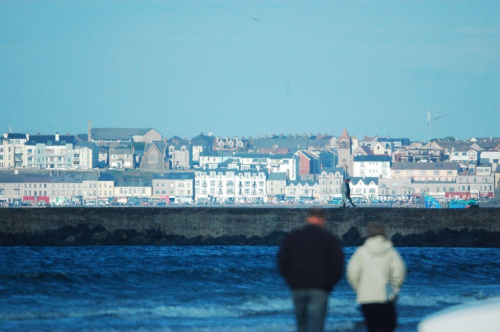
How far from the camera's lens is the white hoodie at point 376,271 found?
7359mm

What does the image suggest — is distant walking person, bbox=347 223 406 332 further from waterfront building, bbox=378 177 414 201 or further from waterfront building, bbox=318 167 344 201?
Answer: waterfront building, bbox=318 167 344 201

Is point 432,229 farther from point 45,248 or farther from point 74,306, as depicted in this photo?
point 74,306

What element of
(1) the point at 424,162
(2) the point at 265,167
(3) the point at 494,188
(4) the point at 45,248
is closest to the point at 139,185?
(2) the point at 265,167

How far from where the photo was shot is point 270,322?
10.8m

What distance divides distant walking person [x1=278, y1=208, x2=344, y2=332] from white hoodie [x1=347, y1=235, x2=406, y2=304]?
1.51 feet

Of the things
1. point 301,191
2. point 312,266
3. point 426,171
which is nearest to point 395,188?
point 426,171

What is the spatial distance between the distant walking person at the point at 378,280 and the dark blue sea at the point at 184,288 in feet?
9.42

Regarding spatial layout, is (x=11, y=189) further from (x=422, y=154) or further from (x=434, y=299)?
(x=434, y=299)

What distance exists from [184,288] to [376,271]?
728cm

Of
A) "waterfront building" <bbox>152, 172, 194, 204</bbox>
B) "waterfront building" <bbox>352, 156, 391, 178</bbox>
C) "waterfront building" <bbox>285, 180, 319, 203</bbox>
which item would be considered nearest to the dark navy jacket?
"waterfront building" <bbox>152, 172, 194, 204</bbox>

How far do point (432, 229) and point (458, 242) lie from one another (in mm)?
713

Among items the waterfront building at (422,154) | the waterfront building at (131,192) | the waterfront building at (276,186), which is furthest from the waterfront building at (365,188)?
the waterfront building at (131,192)

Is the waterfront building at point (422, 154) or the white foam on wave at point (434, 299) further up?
the waterfront building at point (422, 154)

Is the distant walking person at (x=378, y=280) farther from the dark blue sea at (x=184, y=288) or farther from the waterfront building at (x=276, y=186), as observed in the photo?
the waterfront building at (x=276, y=186)
